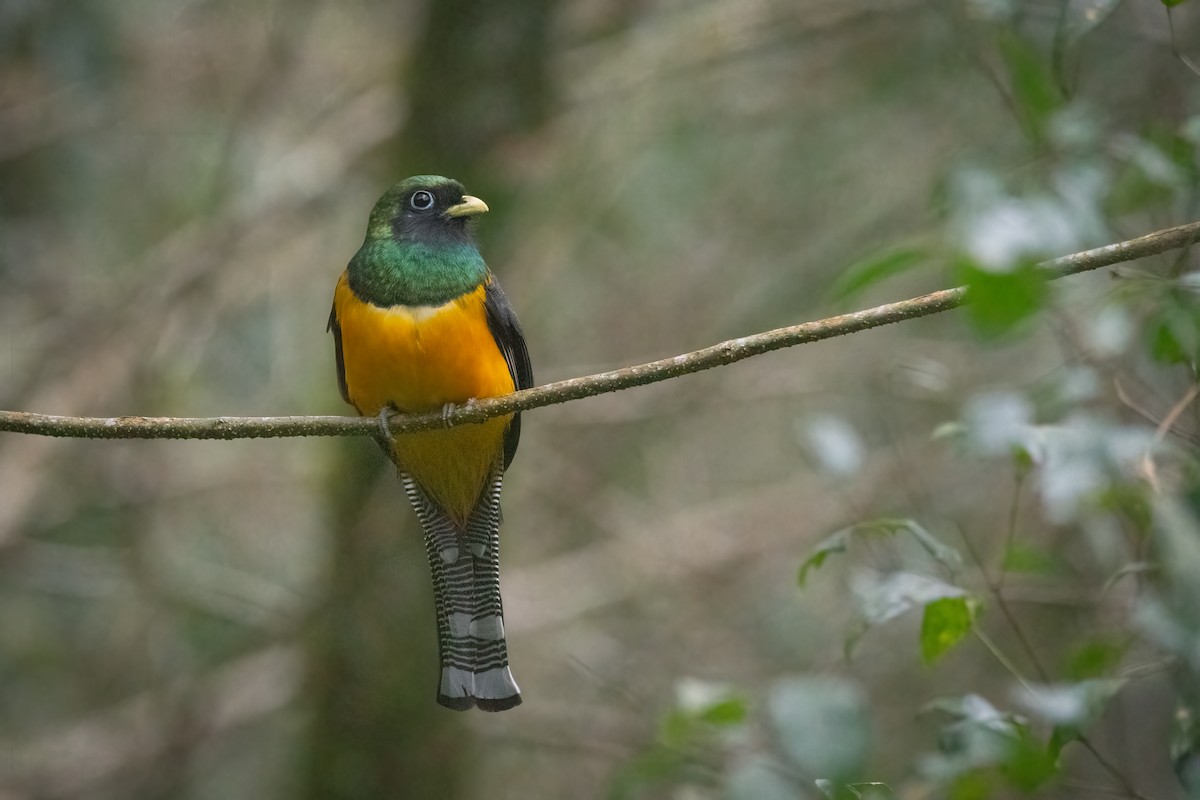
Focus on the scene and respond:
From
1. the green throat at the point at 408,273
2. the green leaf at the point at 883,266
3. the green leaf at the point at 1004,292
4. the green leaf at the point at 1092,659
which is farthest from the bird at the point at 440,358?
the green leaf at the point at 1004,292

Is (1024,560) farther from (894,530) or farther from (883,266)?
(883,266)

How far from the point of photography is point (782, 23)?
18.0 ft

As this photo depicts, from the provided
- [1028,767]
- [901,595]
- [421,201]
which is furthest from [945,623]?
[421,201]

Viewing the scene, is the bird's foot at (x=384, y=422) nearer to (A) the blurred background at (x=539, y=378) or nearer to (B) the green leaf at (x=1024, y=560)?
(A) the blurred background at (x=539, y=378)

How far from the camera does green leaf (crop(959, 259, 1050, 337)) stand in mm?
1461

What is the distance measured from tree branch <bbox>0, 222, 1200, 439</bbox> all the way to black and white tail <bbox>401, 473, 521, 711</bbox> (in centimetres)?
52

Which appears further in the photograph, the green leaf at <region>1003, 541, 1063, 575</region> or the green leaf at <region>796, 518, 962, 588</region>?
the green leaf at <region>1003, 541, 1063, 575</region>

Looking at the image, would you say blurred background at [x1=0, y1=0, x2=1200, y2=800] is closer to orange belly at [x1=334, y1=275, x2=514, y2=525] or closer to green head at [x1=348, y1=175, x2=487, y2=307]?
orange belly at [x1=334, y1=275, x2=514, y2=525]

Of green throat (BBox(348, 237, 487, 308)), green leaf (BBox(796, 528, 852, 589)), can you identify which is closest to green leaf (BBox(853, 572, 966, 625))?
green leaf (BBox(796, 528, 852, 589))

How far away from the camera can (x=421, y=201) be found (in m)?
2.76

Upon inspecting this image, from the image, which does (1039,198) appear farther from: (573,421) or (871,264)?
(573,421)

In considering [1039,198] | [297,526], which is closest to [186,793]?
[297,526]

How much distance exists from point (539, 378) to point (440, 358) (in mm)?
2745

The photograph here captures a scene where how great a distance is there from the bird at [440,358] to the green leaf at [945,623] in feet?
2.68
